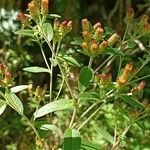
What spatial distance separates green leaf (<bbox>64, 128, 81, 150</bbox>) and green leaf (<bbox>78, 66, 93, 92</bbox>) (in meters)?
0.13

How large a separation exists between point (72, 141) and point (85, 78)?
193mm

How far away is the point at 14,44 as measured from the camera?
369 cm

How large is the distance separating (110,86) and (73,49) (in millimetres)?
2278

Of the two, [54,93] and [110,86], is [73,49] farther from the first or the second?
[110,86]

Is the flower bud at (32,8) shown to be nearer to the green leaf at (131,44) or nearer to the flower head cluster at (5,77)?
the flower head cluster at (5,77)

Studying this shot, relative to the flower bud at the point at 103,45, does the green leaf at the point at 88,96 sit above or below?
below

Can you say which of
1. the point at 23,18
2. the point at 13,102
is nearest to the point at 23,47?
the point at 23,18

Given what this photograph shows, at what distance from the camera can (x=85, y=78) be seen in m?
1.39

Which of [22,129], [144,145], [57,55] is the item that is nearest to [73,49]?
[22,129]

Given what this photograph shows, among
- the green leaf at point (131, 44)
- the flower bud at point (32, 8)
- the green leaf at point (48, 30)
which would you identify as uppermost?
the flower bud at point (32, 8)

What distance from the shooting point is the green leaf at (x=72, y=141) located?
1316mm

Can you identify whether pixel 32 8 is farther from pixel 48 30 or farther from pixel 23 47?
pixel 23 47

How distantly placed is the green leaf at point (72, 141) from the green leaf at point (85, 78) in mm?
133

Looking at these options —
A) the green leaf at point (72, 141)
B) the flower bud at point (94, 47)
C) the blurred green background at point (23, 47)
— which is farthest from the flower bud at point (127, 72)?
the blurred green background at point (23, 47)
